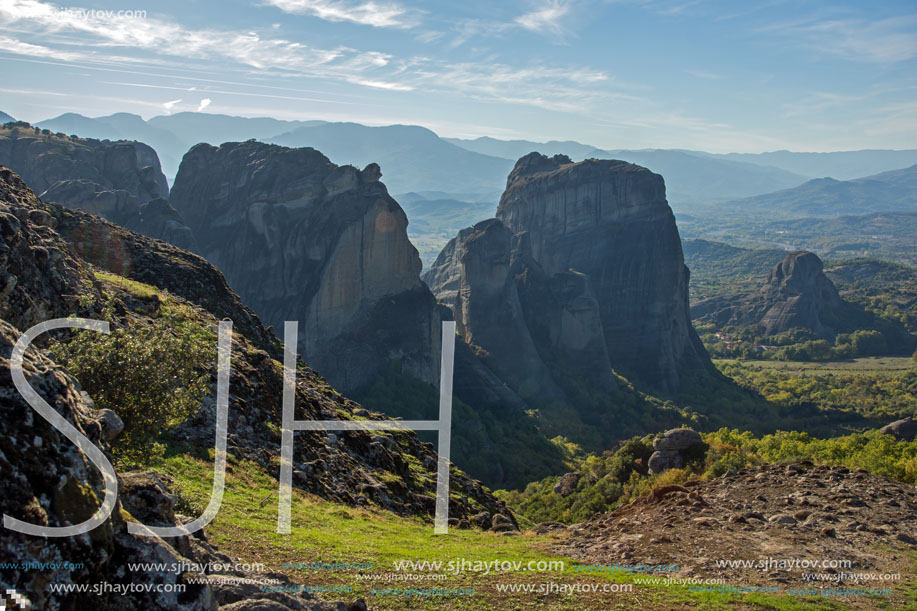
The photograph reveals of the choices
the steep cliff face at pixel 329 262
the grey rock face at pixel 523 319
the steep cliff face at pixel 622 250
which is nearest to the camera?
the steep cliff face at pixel 329 262

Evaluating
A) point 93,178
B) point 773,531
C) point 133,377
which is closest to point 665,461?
point 773,531

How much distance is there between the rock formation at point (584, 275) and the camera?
79.9 metres

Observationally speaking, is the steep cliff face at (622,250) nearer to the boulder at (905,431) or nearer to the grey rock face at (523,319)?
the grey rock face at (523,319)

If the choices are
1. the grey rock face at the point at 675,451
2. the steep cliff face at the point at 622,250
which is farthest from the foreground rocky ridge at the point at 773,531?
the steep cliff face at the point at 622,250

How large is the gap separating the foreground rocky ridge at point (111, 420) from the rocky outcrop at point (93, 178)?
3248 cm

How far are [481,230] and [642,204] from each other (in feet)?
106

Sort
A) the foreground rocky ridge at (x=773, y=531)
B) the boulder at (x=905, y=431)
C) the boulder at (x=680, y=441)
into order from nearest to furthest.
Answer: the foreground rocky ridge at (x=773, y=531)
the boulder at (x=680, y=441)
the boulder at (x=905, y=431)

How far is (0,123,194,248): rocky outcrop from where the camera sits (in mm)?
59344

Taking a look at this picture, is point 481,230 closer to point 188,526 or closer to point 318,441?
point 318,441

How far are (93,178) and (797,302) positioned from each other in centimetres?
13191

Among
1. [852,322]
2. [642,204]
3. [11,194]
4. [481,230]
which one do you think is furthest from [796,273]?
[11,194]

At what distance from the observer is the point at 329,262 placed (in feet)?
194

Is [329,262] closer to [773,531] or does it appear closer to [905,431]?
[905,431]

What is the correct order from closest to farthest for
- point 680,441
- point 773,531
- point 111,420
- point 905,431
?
point 111,420 < point 773,531 < point 680,441 < point 905,431
